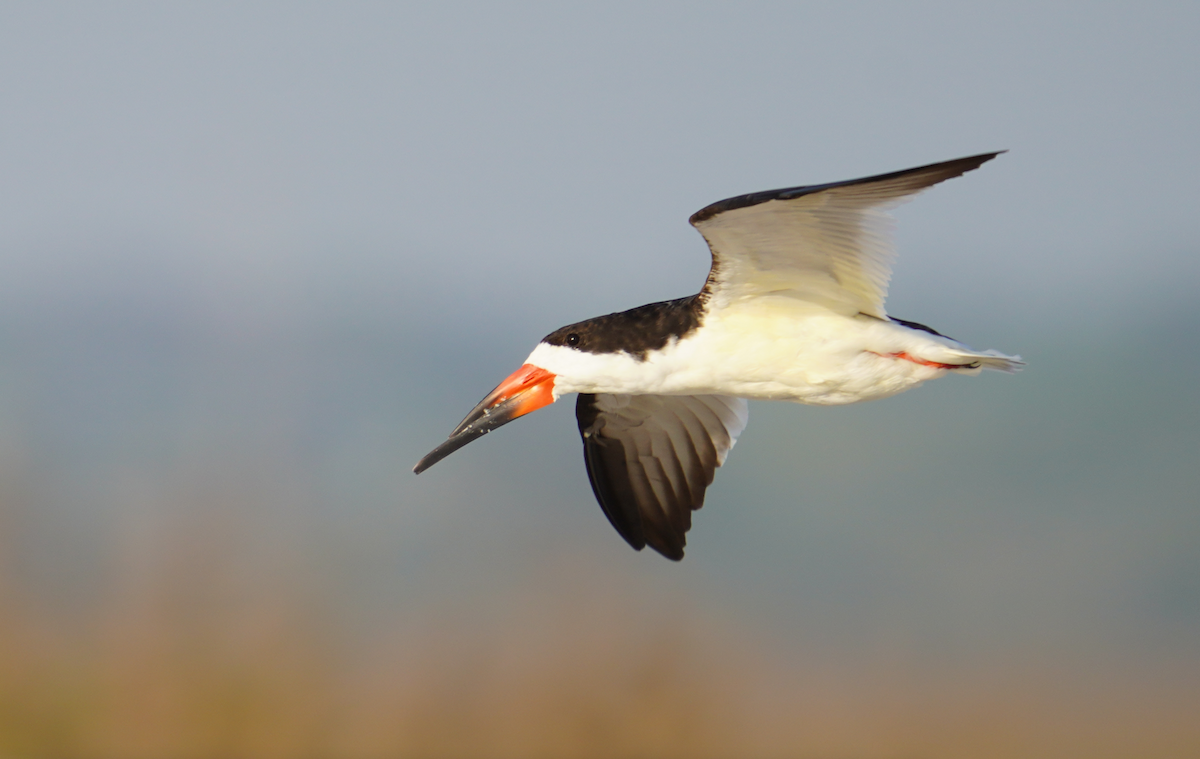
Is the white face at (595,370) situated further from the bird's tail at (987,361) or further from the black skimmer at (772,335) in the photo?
the bird's tail at (987,361)

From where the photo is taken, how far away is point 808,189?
3594 mm

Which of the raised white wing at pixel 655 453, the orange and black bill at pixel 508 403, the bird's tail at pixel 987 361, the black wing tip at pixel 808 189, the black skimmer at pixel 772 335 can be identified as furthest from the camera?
the raised white wing at pixel 655 453

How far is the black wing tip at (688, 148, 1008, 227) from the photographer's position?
3.32 metres

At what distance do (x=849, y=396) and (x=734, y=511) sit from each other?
4810cm

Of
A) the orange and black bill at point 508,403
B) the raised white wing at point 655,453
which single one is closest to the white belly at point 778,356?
the orange and black bill at point 508,403

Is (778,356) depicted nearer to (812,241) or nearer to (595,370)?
(812,241)

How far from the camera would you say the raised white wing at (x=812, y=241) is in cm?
374

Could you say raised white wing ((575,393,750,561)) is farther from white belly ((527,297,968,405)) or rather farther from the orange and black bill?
white belly ((527,297,968,405))

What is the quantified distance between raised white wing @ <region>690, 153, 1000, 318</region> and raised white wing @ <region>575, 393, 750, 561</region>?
4.58 feet

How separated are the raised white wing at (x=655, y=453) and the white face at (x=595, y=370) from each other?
125cm

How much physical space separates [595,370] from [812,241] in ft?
3.35

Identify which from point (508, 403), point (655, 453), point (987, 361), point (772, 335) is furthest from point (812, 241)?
point (655, 453)

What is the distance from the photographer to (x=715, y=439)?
5.73 m

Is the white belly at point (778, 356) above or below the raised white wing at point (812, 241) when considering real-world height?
below
